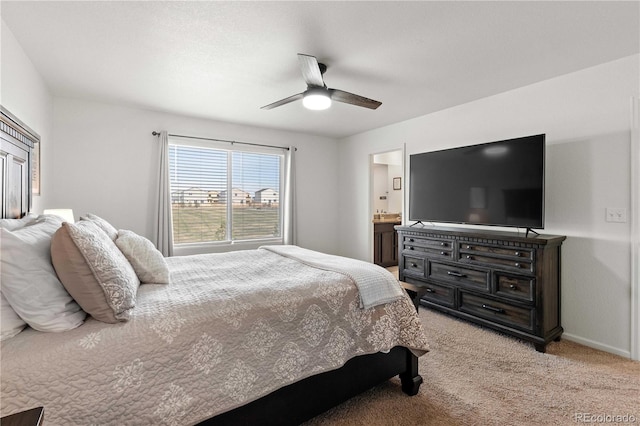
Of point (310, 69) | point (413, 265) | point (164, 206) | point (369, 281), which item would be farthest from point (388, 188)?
point (369, 281)

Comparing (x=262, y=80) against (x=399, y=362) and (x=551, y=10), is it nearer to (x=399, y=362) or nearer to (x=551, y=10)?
(x=551, y=10)

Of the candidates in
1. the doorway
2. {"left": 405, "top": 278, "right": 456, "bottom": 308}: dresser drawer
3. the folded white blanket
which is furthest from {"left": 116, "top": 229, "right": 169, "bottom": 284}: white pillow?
the doorway

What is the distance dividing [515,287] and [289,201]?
11.2 ft

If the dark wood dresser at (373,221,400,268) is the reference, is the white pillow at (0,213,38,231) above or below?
above

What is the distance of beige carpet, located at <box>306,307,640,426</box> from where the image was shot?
1.85m

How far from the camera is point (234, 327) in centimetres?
148

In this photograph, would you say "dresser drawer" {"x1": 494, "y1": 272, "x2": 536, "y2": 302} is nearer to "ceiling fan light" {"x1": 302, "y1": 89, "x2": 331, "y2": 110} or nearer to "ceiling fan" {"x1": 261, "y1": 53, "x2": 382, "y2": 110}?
"ceiling fan" {"x1": 261, "y1": 53, "x2": 382, "y2": 110}

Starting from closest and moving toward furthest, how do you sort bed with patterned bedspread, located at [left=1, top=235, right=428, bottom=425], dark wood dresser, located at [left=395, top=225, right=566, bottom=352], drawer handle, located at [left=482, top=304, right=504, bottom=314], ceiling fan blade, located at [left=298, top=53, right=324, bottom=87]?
bed with patterned bedspread, located at [left=1, top=235, right=428, bottom=425], ceiling fan blade, located at [left=298, top=53, right=324, bottom=87], dark wood dresser, located at [left=395, top=225, right=566, bottom=352], drawer handle, located at [left=482, top=304, right=504, bottom=314]

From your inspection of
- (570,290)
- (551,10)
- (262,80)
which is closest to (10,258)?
(262,80)

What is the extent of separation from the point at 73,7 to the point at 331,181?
4.29 m

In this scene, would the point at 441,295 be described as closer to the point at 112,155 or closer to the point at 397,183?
the point at 397,183

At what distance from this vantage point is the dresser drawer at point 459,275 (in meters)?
3.11

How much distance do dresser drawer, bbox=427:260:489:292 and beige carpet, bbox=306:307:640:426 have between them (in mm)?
575

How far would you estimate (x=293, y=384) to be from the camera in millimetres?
1641
